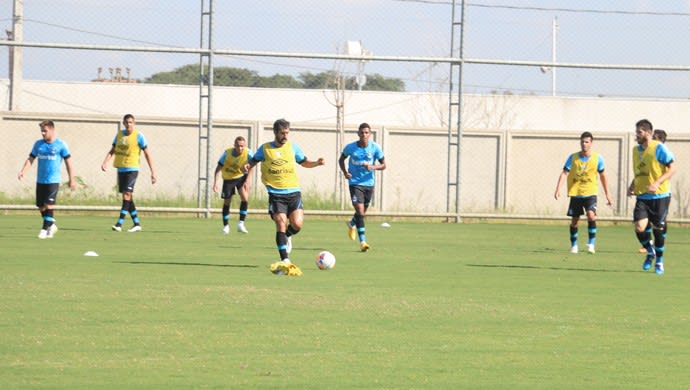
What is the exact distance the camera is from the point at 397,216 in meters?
27.9

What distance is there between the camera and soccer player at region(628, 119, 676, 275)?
53.9 ft

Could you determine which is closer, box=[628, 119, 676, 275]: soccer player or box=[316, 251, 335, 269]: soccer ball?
box=[316, 251, 335, 269]: soccer ball

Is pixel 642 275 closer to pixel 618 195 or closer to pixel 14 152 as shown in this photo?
pixel 618 195

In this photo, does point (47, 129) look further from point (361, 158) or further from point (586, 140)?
point (586, 140)

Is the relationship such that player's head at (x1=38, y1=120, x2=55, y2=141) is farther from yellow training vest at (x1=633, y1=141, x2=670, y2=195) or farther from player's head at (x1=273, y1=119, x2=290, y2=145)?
yellow training vest at (x1=633, y1=141, x2=670, y2=195)

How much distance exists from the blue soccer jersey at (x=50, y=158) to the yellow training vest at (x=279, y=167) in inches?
231

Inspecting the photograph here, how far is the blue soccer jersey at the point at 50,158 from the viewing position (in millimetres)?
20438

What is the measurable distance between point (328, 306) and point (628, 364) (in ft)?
12.0

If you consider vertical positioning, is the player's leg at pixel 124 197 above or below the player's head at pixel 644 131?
below

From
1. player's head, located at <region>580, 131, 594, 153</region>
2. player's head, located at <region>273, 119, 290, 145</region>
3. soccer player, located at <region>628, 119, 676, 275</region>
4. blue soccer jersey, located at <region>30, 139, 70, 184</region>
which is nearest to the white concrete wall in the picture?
blue soccer jersey, located at <region>30, 139, 70, 184</region>

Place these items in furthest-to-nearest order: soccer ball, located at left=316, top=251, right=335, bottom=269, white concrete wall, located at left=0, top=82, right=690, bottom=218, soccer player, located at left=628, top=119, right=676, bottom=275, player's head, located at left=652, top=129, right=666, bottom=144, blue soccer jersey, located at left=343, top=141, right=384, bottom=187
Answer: white concrete wall, located at left=0, top=82, right=690, bottom=218
blue soccer jersey, located at left=343, top=141, right=384, bottom=187
player's head, located at left=652, top=129, right=666, bottom=144
soccer player, located at left=628, top=119, right=676, bottom=275
soccer ball, located at left=316, top=251, right=335, bottom=269

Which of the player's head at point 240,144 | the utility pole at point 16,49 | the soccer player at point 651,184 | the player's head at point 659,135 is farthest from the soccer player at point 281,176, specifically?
the utility pole at point 16,49

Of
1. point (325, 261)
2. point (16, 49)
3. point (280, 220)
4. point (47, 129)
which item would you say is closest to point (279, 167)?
point (280, 220)

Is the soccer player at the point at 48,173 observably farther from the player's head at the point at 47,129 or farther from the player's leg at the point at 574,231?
the player's leg at the point at 574,231
